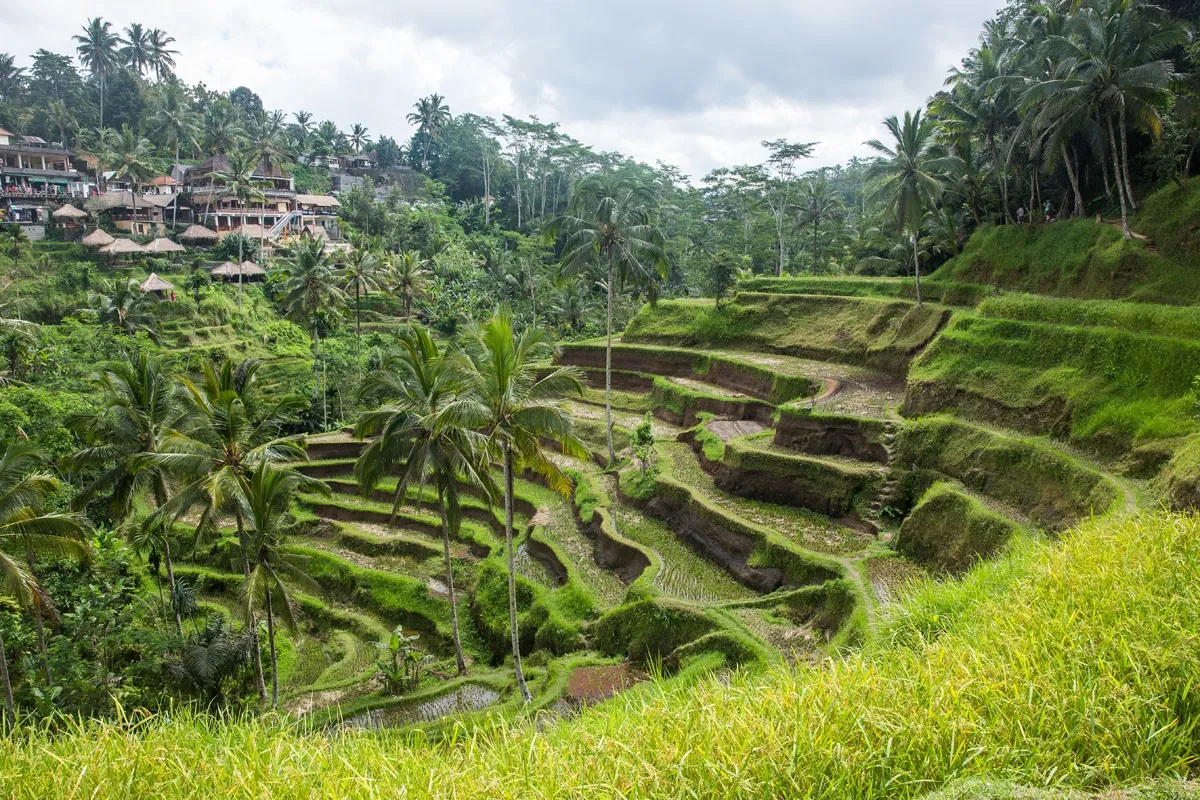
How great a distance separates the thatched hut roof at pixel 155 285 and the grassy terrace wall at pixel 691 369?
26.2m

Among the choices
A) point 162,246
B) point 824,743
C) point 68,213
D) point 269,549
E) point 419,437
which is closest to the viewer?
point 824,743

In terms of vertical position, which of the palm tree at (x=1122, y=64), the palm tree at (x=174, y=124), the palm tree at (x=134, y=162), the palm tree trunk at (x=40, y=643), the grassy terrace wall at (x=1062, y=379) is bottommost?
the palm tree trunk at (x=40, y=643)

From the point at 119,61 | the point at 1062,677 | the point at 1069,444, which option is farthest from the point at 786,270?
the point at 119,61

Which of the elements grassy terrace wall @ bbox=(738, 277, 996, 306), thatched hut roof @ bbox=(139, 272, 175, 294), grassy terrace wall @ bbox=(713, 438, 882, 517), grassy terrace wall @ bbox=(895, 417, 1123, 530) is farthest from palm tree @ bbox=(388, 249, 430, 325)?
grassy terrace wall @ bbox=(895, 417, 1123, 530)

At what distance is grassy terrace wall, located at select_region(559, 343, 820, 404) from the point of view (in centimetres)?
2975

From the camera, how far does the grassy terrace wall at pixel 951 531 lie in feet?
53.9

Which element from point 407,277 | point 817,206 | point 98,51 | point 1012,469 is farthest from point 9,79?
point 1012,469

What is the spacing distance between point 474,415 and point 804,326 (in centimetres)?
2577

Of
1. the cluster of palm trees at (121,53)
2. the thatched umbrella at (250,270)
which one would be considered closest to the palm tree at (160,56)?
the cluster of palm trees at (121,53)

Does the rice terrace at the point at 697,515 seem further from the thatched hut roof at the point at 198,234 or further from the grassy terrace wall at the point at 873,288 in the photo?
the thatched hut roof at the point at 198,234

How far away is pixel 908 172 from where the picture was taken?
28.0 m

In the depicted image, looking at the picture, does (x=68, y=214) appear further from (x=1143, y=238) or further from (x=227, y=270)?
(x=1143, y=238)

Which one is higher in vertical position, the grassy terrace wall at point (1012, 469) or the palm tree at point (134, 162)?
the palm tree at point (134, 162)

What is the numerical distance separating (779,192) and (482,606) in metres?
43.3
